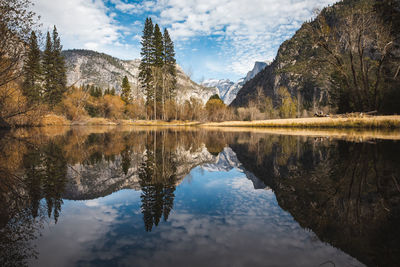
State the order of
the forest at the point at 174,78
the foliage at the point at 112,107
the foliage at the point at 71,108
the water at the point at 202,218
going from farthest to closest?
1. the foliage at the point at 112,107
2. the foliage at the point at 71,108
3. the forest at the point at 174,78
4. the water at the point at 202,218

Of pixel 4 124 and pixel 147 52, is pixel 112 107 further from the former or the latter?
pixel 4 124

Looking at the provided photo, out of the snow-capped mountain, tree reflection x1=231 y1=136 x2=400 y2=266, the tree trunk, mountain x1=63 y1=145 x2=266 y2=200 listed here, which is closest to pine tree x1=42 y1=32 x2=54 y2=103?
the tree trunk

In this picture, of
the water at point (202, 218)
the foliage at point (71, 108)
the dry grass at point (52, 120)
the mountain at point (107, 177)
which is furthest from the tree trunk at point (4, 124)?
the foliage at point (71, 108)

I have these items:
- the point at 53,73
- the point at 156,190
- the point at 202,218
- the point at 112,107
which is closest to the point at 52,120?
the point at 53,73

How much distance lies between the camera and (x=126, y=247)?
1800 millimetres

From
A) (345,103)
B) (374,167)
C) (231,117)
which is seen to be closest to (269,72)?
(231,117)

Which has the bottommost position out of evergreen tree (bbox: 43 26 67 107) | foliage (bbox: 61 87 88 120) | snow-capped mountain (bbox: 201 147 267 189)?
snow-capped mountain (bbox: 201 147 267 189)

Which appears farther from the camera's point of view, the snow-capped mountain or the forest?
the forest

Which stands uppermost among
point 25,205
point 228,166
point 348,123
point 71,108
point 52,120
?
point 71,108

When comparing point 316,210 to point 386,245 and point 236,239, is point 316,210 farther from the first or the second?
point 236,239

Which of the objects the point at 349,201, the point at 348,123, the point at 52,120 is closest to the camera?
the point at 349,201

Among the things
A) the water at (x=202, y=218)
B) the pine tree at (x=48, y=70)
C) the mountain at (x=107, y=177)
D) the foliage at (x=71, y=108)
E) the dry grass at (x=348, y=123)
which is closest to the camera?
the water at (x=202, y=218)

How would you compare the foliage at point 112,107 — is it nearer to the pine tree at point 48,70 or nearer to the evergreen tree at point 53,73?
the evergreen tree at point 53,73

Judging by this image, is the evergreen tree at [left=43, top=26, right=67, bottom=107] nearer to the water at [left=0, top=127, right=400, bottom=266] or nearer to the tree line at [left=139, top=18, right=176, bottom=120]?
the tree line at [left=139, top=18, right=176, bottom=120]
